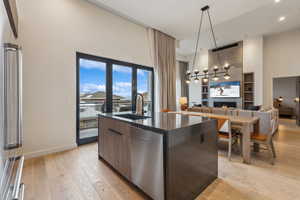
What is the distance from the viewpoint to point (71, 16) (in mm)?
3281

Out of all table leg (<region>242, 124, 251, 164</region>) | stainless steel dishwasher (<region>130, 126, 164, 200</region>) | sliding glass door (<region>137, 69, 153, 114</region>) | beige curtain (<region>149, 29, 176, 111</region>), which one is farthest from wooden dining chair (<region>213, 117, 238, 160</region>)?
sliding glass door (<region>137, 69, 153, 114</region>)

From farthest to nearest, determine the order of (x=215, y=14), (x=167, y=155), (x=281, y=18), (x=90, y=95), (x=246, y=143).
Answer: (x=281, y=18), (x=215, y=14), (x=90, y=95), (x=246, y=143), (x=167, y=155)

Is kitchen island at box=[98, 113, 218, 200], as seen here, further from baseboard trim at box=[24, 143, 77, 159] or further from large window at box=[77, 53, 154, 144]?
baseboard trim at box=[24, 143, 77, 159]

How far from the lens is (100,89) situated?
386 centimetres

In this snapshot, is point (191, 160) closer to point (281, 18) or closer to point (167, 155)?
point (167, 155)

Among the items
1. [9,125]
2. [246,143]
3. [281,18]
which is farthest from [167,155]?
[281,18]

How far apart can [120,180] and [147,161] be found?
2.57ft

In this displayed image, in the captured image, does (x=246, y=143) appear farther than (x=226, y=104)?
No

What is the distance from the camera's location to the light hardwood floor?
1.67 m

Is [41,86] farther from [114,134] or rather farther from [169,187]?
[169,187]

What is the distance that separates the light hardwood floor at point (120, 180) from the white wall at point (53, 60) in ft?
1.79

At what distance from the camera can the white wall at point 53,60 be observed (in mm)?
2734

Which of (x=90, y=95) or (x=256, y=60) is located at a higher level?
(x=256, y=60)

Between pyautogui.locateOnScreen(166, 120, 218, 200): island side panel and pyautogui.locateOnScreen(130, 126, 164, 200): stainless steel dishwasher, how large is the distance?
3.7 inches
